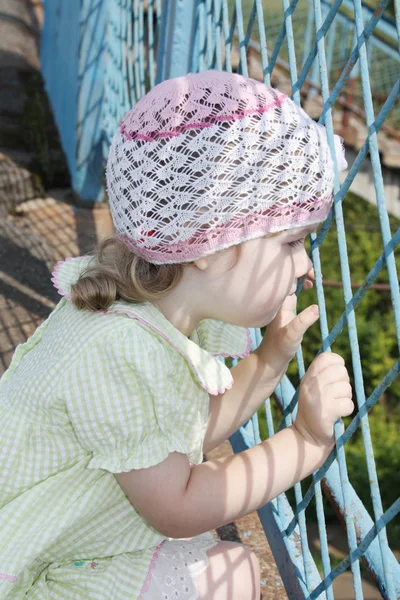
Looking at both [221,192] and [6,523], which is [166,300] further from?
[6,523]

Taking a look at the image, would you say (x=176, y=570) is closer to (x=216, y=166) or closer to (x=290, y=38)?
(x=216, y=166)

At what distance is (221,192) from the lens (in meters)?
1.23

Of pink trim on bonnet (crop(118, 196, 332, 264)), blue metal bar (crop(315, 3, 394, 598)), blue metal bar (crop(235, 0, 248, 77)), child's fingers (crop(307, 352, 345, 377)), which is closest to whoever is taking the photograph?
blue metal bar (crop(315, 3, 394, 598))

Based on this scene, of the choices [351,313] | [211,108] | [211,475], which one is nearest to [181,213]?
[211,108]

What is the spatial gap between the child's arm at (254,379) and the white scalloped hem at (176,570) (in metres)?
0.28

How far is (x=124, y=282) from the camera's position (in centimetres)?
143

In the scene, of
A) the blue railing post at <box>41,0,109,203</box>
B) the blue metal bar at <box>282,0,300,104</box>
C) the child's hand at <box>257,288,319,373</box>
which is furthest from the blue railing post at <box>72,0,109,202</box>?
the child's hand at <box>257,288,319,373</box>

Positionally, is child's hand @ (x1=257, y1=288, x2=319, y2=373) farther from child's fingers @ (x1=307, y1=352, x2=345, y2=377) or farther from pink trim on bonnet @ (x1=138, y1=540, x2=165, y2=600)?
pink trim on bonnet @ (x1=138, y1=540, x2=165, y2=600)

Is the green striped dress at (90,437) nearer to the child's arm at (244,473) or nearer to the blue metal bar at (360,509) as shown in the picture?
the child's arm at (244,473)

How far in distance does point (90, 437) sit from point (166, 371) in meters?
0.19

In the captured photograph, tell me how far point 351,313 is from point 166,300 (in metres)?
0.41

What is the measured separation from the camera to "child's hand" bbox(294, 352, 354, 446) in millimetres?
1329

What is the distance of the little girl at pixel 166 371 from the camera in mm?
1246

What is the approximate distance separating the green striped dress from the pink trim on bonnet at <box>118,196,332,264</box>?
157 millimetres
